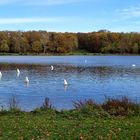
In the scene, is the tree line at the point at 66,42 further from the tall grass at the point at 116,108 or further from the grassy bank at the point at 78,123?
the grassy bank at the point at 78,123

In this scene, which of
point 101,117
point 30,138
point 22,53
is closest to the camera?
point 30,138

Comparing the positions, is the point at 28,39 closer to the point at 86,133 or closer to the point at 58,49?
the point at 58,49

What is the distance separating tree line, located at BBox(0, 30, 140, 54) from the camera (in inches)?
6624

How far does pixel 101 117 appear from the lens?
55.3 ft

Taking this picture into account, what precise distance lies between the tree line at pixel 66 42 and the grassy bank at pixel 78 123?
148m

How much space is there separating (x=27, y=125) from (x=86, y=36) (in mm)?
172764

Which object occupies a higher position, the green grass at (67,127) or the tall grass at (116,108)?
the green grass at (67,127)

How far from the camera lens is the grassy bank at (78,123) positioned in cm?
1253

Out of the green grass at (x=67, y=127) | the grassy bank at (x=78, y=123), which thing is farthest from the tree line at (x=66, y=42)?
the green grass at (x=67, y=127)

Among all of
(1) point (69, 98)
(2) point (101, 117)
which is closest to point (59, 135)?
(2) point (101, 117)

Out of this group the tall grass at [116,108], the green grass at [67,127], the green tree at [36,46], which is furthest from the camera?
the green tree at [36,46]

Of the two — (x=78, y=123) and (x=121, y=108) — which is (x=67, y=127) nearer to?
(x=78, y=123)

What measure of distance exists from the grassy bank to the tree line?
484 ft

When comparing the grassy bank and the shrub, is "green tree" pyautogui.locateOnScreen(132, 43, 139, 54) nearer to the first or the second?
the shrub
